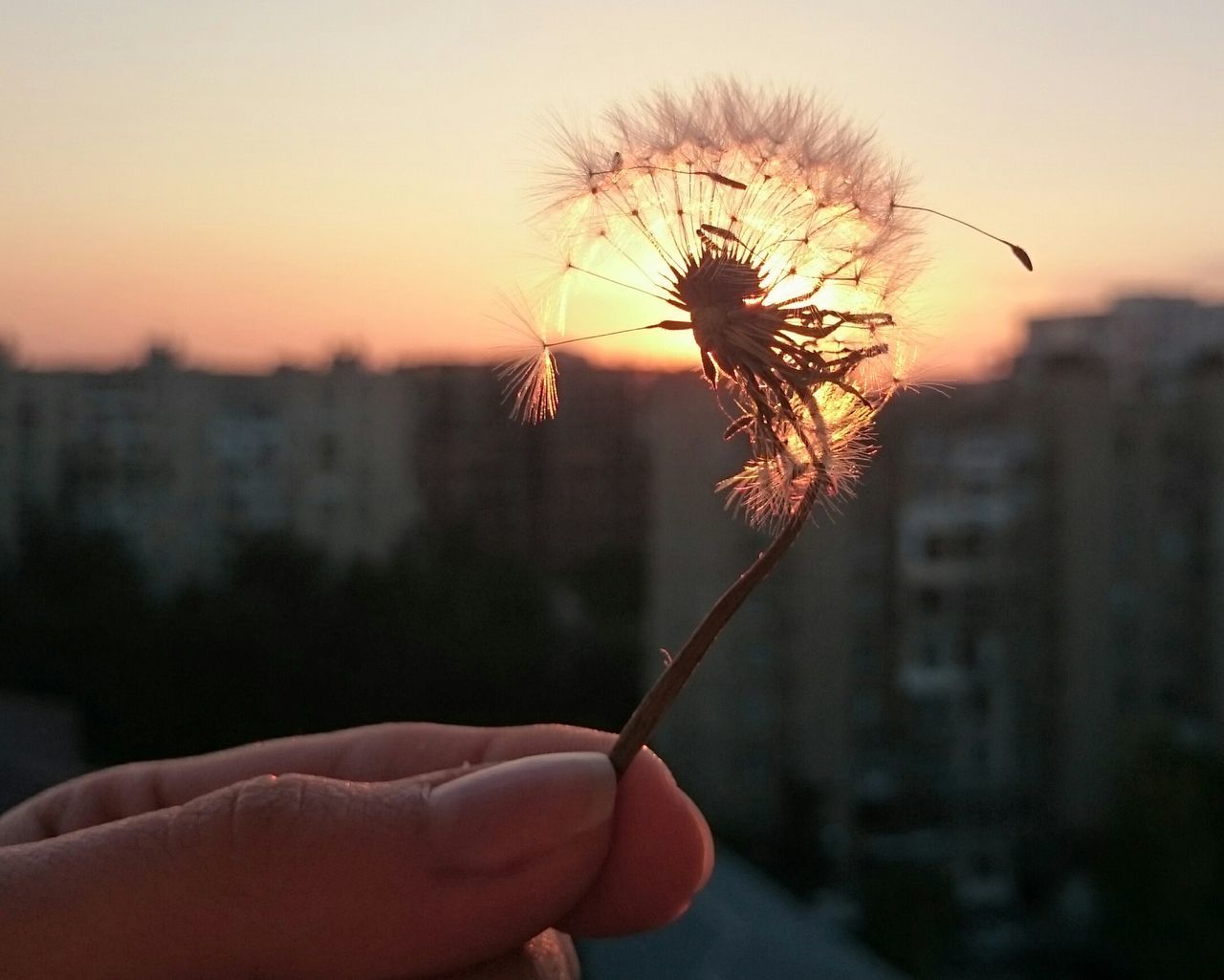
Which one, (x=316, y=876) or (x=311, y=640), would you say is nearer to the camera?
(x=316, y=876)

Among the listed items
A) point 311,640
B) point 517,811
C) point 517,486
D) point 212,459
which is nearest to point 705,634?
point 517,811

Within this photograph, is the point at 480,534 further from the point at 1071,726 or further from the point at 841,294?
the point at 841,294

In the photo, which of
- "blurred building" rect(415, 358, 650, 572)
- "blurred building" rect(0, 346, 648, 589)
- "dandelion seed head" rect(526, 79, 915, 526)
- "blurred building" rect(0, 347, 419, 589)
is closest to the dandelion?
"dandelion seed head" rect(526, 79, 915, 526)

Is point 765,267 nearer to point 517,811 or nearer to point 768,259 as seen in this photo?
point 768,259

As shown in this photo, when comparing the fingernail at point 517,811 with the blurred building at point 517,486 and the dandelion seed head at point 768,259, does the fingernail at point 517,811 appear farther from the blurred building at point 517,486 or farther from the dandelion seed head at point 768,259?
the blurred building at point 517,486

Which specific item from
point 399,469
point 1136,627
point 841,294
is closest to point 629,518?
point 399,469

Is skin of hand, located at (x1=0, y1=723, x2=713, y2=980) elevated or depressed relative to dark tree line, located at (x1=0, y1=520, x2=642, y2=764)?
elevated

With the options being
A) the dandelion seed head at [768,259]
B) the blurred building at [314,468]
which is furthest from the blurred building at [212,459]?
the dandelion seed head at [768,259]

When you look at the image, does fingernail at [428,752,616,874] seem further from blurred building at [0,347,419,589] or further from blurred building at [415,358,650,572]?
blurred building at [415,358,650,572]
